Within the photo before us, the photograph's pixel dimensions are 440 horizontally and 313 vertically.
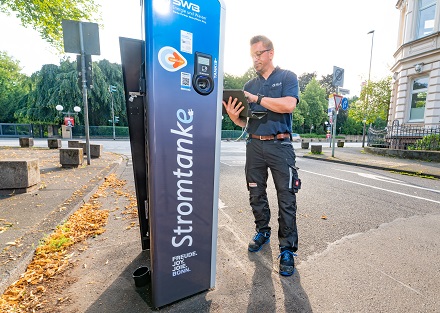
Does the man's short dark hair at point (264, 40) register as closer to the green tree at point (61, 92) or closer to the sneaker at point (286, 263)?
the sneaker at point (286, 263)

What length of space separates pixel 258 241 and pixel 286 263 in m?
0.42

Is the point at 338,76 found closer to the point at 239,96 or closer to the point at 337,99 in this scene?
the point at 337,99

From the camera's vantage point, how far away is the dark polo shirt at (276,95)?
2.24 metres

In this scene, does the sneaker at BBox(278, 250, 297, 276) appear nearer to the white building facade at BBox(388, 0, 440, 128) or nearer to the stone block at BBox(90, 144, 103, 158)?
the stone block at BBox(90, 144, 103, 158)

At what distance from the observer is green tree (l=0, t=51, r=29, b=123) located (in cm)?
3769

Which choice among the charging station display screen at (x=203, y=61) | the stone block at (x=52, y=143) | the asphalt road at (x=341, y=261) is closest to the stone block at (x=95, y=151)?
the stone block at (x=52, y=143)

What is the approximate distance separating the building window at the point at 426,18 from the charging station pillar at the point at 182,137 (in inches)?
685

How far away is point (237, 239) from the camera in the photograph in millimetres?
2717

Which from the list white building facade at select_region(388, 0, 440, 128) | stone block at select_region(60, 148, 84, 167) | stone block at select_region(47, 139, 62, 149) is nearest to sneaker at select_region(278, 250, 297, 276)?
stone block at select_region(60, 148, 84, 167)

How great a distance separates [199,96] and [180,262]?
113 centimetres

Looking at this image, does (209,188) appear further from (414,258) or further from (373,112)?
(373,112)

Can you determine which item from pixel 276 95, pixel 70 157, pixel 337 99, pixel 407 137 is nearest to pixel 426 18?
pixel 407 137

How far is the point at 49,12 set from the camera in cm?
906

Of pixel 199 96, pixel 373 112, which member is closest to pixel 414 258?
pixel 199 96
